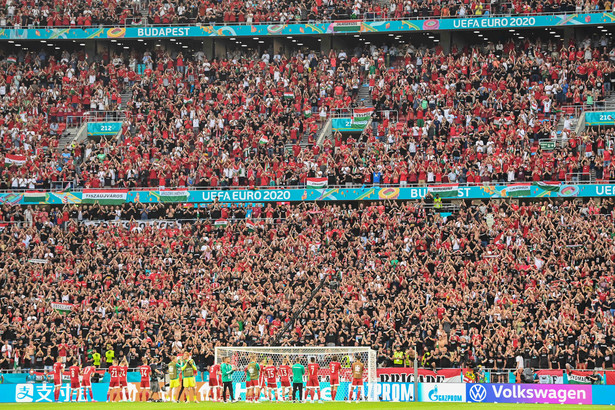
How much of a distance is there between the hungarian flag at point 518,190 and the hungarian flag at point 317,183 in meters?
8.56

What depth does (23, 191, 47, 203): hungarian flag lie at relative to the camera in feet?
173

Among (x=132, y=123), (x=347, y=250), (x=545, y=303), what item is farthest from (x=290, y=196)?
(x=545, y=303)

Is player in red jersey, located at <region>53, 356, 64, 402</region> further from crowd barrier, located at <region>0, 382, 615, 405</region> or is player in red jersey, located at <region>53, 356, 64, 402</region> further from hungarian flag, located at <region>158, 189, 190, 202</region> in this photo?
hungarian flag, located at <region>158, 189, 190, 202</region>

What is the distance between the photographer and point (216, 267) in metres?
46.2

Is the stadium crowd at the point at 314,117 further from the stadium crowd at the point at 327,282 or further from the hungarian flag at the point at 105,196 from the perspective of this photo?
the stadium crowd at the point at 327,282

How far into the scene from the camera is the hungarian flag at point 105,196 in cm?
5209

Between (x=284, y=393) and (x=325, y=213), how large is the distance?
1508 centimetres

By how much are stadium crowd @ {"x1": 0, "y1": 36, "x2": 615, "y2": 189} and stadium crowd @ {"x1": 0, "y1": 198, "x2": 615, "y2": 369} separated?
2.07m

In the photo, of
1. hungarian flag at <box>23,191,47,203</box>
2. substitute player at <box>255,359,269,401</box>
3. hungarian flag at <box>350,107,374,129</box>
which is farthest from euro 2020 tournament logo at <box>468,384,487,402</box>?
hungarian flag at <box>23,191,47,203</box>

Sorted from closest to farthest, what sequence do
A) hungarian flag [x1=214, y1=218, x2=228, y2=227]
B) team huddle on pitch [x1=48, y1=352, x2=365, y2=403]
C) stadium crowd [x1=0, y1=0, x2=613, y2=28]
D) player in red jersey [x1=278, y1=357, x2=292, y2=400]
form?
team huddle on pitch [x1=48, y1=352, x2=365, y2=403] < player in red jersey [x1=278, y1=357, x2=292, y2=400] < hungarian flag [x1=214, y1=218, x2=228, y2=227] < stadium crowd [x1=0, y1=0, x2=613, y2=28]

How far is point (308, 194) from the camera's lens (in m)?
50.9

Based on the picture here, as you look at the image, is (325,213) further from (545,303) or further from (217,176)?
(545,303)

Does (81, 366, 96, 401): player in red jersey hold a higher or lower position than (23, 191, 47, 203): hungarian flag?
lower

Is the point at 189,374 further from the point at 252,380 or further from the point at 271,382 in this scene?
the point at 271,382
